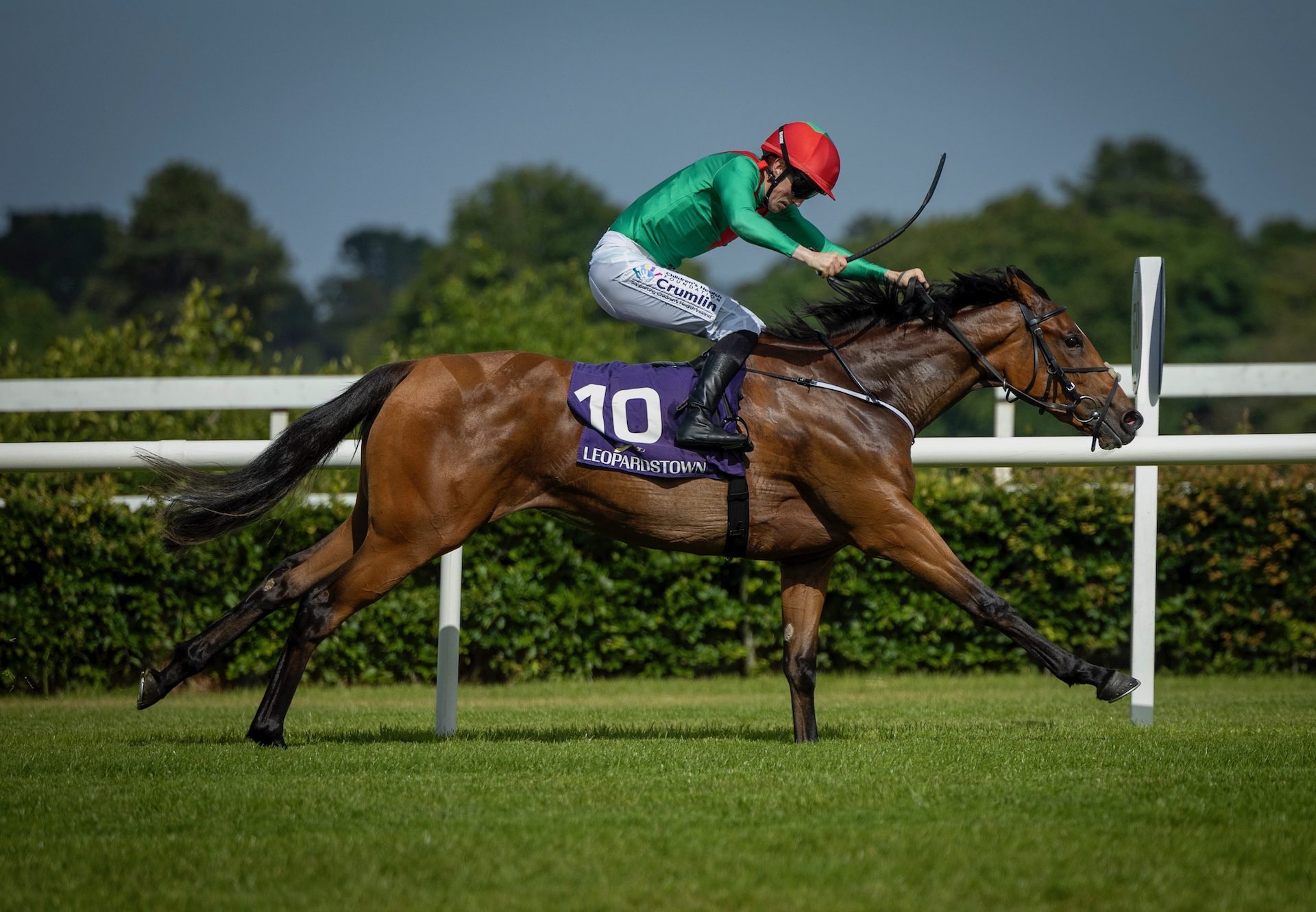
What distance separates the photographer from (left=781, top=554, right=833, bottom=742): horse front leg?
220 inches

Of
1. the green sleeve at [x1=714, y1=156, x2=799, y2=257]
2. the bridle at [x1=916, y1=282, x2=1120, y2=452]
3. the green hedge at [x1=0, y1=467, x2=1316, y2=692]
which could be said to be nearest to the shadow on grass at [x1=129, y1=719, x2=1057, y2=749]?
the bridle at [x1=916, y1=282, x2=1120, y2=452]

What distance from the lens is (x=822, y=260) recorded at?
5.26 meters

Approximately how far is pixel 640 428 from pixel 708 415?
277 millimetres

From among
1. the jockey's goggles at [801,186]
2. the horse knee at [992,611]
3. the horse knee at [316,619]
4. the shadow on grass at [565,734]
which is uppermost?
→ the jockey's goggles at [801,186]

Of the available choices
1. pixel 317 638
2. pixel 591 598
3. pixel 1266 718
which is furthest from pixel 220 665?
pixel 1266 718

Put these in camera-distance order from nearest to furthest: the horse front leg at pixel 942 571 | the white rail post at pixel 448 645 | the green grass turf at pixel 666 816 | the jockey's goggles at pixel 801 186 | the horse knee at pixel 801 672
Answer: the green grass turf at pixel 666 816, the horse front leg at pixel 942 571, the jockey's goggles at pixel 801 186, the horse knee at pixel 801 672, the white rail post at pixel 448 645

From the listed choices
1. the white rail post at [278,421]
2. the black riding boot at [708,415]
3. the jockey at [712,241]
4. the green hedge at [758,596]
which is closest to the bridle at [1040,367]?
the jockey at [712,241]

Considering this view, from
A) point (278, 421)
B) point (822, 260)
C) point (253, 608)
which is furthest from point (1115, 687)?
point (278, 421)

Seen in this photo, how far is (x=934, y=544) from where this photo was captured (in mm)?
5336

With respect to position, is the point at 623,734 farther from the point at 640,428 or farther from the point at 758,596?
the point at 758,596

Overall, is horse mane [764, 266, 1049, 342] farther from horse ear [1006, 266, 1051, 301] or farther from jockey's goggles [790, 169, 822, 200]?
jockey's goggles [790, 169, 822, 200]

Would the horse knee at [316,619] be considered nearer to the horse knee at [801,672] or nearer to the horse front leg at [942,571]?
the horse knee at [801,672]

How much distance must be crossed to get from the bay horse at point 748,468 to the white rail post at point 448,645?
59 centimetres

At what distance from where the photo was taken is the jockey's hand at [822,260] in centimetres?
523
